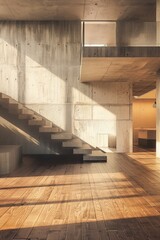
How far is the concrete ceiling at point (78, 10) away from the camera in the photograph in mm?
8547

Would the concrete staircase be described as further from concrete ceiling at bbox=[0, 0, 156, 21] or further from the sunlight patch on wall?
concrete ceiling at bbox=[0, 0, 156, 21]

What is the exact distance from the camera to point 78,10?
912 cm

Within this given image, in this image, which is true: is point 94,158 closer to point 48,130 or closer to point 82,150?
point 82,150

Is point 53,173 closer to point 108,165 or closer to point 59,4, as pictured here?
point 108,165

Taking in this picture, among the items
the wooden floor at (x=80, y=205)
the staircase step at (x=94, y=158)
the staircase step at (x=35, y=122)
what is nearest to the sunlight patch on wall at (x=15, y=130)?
the staircase step at (x=35, y=122)

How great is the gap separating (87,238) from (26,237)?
527 millimetres

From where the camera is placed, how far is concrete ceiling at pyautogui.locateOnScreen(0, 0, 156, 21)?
28.0 feet

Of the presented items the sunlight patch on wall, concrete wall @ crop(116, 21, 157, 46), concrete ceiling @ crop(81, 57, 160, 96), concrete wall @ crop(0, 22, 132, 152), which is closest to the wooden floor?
concrete ceiling @ crop(81, 57, 160, 96)

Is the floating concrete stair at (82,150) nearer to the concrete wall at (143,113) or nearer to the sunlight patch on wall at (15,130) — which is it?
the sunlight patch on wall at (15,130)

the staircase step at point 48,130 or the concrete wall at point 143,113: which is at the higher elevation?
the concrete wall at point 143,113

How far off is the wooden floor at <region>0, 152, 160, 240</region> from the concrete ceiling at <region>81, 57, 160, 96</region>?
251cm

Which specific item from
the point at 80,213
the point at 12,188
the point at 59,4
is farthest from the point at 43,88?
the point at 80,213

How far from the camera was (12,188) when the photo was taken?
473cm

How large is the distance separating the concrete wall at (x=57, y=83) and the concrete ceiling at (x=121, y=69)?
64 cm
